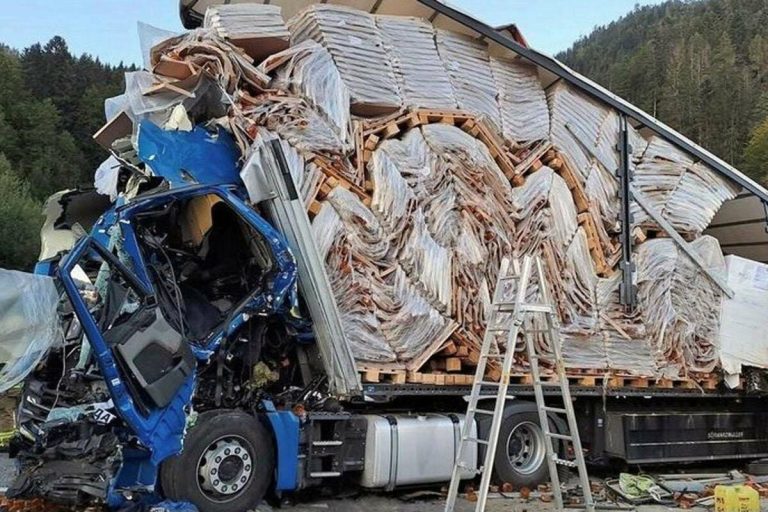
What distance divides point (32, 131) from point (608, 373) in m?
54.4

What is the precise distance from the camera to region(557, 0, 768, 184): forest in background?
2207 inches

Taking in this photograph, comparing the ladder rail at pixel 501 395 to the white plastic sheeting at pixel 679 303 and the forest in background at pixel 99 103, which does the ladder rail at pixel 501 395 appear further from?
the forest in background at pixel 99 103

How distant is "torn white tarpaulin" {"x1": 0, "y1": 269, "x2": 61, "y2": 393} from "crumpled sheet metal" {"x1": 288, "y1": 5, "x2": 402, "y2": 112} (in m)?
3.81

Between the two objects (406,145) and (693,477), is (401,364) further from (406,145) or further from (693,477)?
(693,477)

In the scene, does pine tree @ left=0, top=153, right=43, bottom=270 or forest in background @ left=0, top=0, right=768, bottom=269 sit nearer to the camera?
pine tree @ left=0, top=153, right=43, bottom=270

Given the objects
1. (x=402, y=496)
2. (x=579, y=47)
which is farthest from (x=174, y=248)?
(x=579, y=47)

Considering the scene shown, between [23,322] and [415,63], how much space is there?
5.12 meters

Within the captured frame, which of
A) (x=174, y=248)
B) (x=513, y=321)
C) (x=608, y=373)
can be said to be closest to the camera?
(x=513, y=321)

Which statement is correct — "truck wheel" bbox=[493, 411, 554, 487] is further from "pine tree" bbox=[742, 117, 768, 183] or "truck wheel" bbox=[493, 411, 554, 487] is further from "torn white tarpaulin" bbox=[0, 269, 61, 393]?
"pine tree" bbox=[742, 117, 768, 183]

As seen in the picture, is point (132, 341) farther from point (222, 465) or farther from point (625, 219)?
point (625, 219)

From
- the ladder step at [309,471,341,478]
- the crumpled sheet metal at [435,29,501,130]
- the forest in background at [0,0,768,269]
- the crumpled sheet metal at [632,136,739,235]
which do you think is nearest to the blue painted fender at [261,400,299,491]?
the ladder step at [309,471,341,478]

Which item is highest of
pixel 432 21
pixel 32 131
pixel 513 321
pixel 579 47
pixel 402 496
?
pixel 579 47

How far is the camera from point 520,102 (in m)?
9.34

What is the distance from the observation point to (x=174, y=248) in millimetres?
7094
